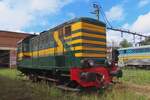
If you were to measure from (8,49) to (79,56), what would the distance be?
35.0m

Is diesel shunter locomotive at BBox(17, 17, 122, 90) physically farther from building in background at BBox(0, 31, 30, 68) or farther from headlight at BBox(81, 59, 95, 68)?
building in background at BBox(0, 31, 30, 68)

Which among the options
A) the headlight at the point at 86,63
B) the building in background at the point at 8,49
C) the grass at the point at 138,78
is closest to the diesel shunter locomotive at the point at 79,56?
the headlight at the point at 86,63

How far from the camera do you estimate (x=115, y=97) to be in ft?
29.6

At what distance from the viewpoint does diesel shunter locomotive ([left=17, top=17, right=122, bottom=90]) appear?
10.1 m

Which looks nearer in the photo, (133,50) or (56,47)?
(56,47)

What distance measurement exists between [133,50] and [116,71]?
23724 mm

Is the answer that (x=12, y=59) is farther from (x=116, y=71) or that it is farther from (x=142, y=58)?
(x=116, y=71)

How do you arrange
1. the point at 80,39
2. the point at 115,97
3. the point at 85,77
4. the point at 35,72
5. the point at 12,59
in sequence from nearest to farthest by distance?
the point at 115,97 < the point at 85,77 < the point at 80,39 < the point at 35,72 < the point at 12,59

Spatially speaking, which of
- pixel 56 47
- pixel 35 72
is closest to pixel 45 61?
pixel 56 47

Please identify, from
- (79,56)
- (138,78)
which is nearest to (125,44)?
(138,78)

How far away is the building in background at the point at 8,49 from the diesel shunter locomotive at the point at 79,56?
104ft

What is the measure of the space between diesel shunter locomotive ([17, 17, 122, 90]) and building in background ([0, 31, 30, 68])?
3173 centimetres

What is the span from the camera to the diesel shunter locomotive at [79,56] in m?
10.1

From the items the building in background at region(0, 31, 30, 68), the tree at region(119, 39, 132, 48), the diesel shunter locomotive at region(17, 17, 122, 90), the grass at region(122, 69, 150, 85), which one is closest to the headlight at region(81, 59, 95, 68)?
the diesel shunter locomotive at region(17, 17, 122, 90)
